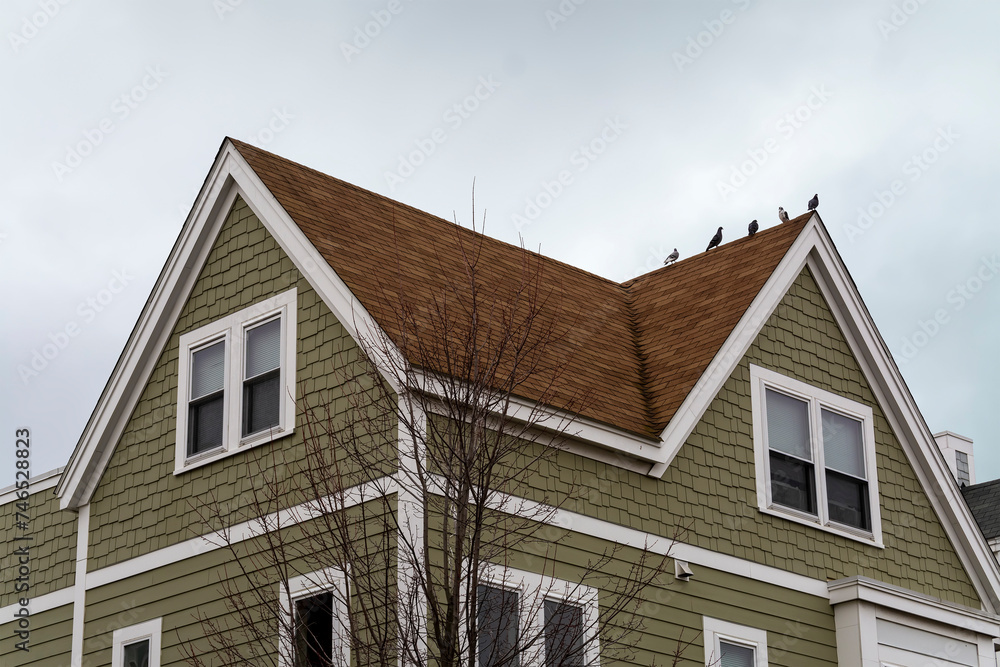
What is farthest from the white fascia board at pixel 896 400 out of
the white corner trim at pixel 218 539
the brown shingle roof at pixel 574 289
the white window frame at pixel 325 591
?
the white window frame at pixel 325 591

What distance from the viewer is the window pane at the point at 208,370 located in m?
16.5

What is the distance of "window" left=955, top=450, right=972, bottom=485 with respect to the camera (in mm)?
35625

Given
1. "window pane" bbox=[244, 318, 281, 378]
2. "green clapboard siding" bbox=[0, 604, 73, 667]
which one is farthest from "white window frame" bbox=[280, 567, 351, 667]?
"green clapboard siding" bbox=[0, 604, 73, 667]

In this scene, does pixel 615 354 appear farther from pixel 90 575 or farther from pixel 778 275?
pixel 90 575

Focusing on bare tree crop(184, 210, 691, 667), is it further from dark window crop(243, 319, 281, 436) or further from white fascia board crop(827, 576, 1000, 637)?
white fascia board crop(827, 576, 1000, 637)

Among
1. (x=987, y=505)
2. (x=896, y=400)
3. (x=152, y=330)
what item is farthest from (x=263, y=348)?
(x=987, y=505)

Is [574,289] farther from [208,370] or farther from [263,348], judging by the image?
[208,370]

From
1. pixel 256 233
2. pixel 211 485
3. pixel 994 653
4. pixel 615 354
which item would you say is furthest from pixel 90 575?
pixel 994 653

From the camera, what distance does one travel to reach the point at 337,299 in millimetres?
14891

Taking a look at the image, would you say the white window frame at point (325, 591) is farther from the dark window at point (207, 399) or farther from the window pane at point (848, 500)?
the window pane at point (848, 500)

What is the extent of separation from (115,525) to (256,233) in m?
3.75

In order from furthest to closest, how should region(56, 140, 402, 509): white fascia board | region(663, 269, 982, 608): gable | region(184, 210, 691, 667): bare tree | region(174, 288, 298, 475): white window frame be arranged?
region(56, 140, 402, 509): white fascia board < region(663, 269, 982, 608): gable < region(174, 288, 298, 475): white window frame < region(184, 210, 691, 667): bare tree

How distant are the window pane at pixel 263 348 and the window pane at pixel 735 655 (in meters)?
5.76

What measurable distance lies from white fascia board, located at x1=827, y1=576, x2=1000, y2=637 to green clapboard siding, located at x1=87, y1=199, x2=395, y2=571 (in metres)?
6.35
